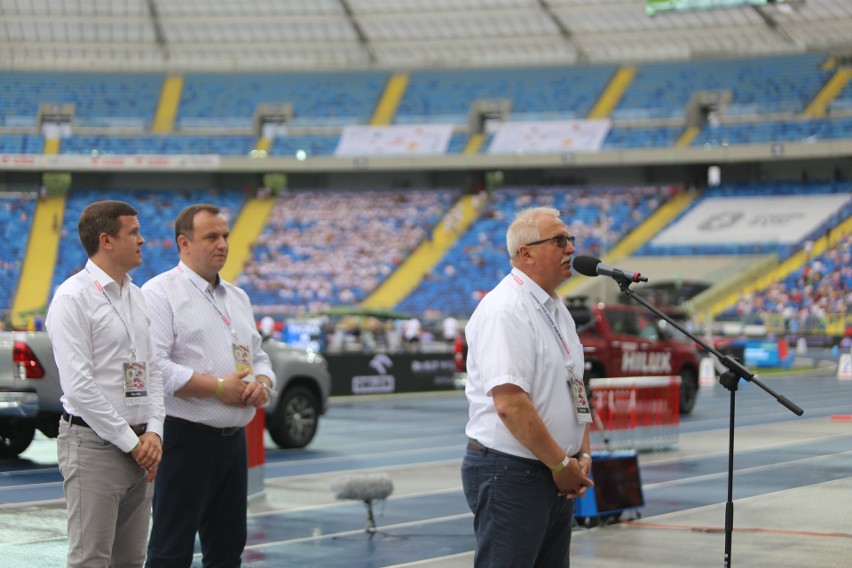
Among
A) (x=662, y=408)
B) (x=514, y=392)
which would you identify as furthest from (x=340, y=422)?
(x=514, y=392)

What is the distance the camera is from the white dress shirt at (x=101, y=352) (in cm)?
546

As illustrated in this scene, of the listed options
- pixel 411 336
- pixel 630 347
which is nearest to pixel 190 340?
pixel 630 347

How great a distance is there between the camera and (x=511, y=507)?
5.02 metres

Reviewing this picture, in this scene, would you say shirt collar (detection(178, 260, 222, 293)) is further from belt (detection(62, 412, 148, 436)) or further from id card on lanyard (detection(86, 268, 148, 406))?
belt (detection(62, 412, 148, 436))

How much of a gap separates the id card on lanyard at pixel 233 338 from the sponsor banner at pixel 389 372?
20.1 metres

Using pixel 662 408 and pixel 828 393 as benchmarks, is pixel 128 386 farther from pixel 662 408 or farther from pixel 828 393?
pixel 828 393

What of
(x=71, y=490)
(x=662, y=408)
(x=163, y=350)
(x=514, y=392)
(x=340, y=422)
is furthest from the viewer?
(x=340, y=422)

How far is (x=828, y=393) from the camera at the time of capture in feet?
94.2

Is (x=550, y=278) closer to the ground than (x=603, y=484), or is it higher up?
higher up

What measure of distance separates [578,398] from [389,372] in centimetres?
2305

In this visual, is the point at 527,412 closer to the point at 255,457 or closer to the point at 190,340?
the point at 190,340

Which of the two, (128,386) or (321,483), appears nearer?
(128,386)

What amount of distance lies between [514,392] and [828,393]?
25.4 meters

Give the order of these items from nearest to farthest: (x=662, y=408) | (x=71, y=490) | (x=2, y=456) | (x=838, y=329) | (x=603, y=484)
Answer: (x=71, y=490) < (x=603, y=484) < (x=2, y=456) < (x=662, y=408) < (x=838, y=329)
